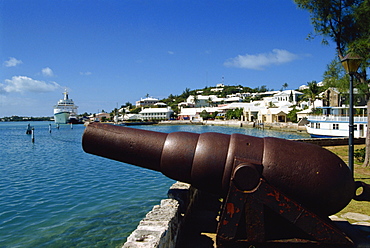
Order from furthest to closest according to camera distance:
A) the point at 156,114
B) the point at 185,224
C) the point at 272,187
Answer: the point at 156,114 → the point at 185,224 → the point at 272,187

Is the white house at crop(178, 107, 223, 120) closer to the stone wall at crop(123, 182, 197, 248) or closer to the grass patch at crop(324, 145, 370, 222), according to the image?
the grass patch at crop(324, 145, 370, 222)

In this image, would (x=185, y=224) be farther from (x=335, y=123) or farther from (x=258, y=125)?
(x=258, y=125)

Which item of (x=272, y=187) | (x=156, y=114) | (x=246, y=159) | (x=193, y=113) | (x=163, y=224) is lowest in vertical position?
(x=163, y=224)

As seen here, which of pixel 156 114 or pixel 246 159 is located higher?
pixel 156 114

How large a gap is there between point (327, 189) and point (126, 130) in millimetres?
2343

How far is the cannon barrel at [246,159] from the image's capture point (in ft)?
9.98

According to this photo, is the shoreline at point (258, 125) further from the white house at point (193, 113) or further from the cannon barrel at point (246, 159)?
the cannon barrel at point (246, 159)

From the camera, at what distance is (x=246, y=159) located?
3096 millimetres

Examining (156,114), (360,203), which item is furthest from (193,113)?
(360,203)

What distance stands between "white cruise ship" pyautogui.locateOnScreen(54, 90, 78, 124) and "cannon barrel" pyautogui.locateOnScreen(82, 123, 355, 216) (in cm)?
11191

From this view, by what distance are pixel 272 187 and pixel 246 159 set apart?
1.20ft

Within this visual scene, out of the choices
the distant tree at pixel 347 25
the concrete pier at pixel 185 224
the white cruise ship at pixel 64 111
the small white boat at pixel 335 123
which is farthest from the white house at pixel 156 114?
the concrete pier at pixel 185 224

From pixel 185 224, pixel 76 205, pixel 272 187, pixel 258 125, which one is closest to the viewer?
pixel 272 187

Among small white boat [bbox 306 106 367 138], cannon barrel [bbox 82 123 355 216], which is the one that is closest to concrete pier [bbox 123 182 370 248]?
cannon barrel [bbox 82 123 355 216]
